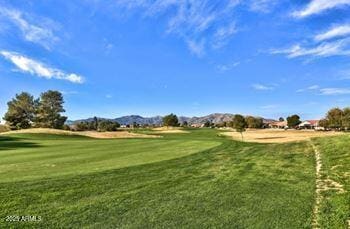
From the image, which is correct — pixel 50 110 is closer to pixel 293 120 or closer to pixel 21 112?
pixel 21 112

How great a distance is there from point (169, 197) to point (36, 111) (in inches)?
4295

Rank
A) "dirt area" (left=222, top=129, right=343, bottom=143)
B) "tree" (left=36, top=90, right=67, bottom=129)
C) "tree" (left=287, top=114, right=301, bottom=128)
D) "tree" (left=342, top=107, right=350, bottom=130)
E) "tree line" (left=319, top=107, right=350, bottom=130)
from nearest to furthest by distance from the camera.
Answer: "dirt area" (left=222, top=129, right=343, bottom=143) < "tree" (left=342, top=107, right=350, bottom=130) < "tree line" (left=319, top=107, right=350, bottom=130) < "tree" (left=36, top=90, right=67, bottom=129) < "tree" (left=287, top=114, right=301, bottom=128)

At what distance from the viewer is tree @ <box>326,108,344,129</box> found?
10438 cm

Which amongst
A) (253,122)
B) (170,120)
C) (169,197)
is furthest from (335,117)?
(169,197)

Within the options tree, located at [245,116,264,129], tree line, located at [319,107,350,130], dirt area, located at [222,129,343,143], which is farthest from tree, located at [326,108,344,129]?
tree, located at [245,116,264,129]

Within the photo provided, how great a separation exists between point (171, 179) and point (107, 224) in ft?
18.9

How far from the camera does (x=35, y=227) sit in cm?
871

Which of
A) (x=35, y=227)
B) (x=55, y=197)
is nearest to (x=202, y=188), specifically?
(x=55, y=197)

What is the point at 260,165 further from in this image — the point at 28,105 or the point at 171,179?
the point at 28,105

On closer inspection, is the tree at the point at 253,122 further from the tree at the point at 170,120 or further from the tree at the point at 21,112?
the tree at the point at 21,112

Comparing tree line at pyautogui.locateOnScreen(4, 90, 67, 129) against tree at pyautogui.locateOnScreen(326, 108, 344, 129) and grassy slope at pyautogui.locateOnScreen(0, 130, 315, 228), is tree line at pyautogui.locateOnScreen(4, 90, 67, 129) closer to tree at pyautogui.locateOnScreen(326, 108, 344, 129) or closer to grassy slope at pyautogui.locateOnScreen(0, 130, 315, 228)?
tree at pyautogui.locateOnScreen(326, 108, 344, 129)

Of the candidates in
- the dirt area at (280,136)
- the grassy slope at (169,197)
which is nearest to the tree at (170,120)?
the dirt area at (280,136)

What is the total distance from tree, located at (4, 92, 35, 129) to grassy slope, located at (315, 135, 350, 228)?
101m

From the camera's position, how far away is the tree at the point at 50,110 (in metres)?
113
